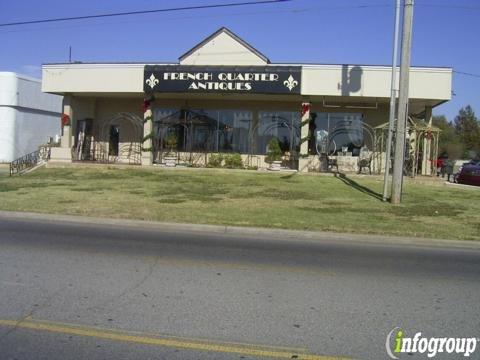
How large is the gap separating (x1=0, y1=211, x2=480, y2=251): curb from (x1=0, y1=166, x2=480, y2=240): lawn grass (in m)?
0.44

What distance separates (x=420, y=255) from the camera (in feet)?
31.9

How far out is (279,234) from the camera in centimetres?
1177

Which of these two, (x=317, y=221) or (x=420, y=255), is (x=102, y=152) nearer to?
(x=317, y=221)

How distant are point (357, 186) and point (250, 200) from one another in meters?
5.79

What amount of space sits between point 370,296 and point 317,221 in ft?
21.5

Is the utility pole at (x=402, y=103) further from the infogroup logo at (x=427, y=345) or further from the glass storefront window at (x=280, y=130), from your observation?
the infogroup logo at (x=427, y=345)

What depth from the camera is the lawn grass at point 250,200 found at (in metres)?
13.0

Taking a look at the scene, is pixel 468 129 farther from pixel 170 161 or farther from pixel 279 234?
pixel 279 234

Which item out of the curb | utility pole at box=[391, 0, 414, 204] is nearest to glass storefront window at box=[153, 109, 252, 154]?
utility pole at box=[391, 0, 414, 204]

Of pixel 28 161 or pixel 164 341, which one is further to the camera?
pixel 28 161

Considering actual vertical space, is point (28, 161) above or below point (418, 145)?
below

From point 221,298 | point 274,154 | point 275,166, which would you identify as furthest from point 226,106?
point 221,298

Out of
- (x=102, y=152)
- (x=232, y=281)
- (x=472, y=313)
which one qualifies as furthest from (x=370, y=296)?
(x=102, y=152)

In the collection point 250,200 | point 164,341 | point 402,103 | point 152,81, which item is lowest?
point 164,341
